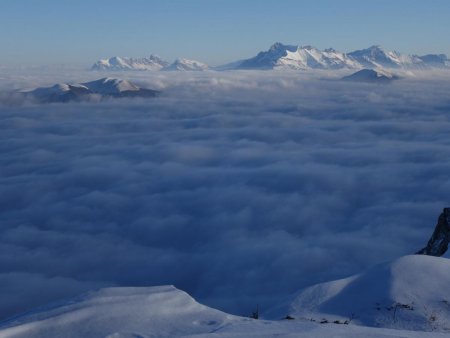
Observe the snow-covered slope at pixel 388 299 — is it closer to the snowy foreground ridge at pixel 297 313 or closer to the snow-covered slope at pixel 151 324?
the snowy foreground ridge at pixel 297 313

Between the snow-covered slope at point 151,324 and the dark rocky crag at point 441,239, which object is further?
the dark rocky crag at point 441,239

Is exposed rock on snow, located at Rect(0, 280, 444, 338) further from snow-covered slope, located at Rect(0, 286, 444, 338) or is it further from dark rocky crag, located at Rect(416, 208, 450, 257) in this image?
dark rocky crag, located at Rect(416, 208, 450, 257)

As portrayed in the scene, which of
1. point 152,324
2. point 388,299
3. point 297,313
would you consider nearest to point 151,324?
point 152,324

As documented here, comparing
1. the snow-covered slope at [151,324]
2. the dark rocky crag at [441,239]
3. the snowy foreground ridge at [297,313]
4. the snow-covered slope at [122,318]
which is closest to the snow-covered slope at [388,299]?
the snowy foreground ridge at [297,313]

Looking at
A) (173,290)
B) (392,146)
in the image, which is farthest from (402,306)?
(392,146)

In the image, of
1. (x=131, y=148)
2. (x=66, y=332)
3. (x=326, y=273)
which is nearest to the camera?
(x=66, y=332)

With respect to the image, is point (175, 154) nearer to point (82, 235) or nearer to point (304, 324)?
point (82, 235)

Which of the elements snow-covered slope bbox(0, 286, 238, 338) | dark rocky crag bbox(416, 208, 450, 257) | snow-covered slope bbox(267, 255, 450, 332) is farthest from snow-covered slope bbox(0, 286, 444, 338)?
dark rocky crag bbox(416, 208, 450, 257)

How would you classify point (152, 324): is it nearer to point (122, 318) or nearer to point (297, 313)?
point (122, 318)
